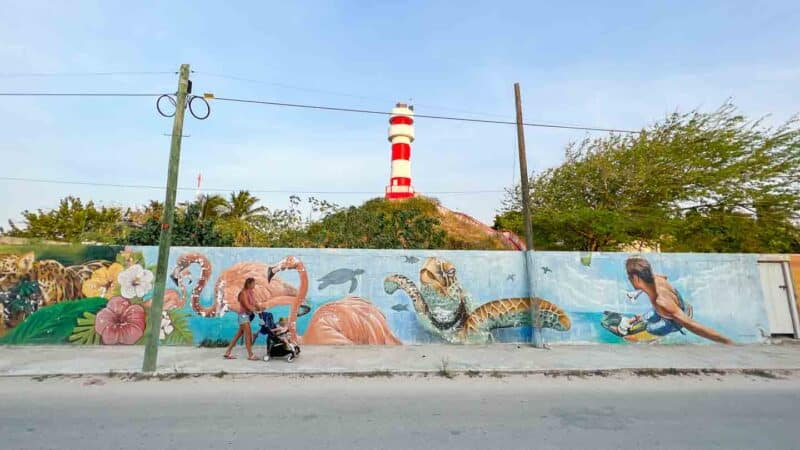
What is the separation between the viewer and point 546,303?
30.2 feet

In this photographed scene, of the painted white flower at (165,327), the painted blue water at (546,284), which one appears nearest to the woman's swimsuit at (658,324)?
the painted blue water at (546,284)

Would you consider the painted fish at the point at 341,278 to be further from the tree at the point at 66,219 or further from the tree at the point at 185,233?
the tree at the point at 66,219

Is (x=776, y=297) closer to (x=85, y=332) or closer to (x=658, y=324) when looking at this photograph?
(x=658, y=324)

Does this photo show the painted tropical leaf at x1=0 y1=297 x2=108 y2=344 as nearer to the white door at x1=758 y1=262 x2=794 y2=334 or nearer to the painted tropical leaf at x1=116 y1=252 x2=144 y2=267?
the painted tropical leaf at x1=116 y1=252 x2=144 y2=267

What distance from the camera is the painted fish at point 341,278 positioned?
28.9 ft

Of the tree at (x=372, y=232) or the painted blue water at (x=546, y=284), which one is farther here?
the tree at (x=372, y=232)

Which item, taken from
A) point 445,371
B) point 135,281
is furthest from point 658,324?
point 135,281

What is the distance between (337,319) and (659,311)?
8304mm

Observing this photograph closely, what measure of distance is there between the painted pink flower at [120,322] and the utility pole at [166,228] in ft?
6.03

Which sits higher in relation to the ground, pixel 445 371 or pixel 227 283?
pixel 227 283

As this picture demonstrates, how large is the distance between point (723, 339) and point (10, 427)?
13900mm

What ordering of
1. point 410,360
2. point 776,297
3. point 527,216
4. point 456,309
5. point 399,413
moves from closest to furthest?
point 399,413
point 410,360
point 456,309
point 527,216
point 776,297

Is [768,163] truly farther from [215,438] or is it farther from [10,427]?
[10,427]

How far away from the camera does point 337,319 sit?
342 inches
